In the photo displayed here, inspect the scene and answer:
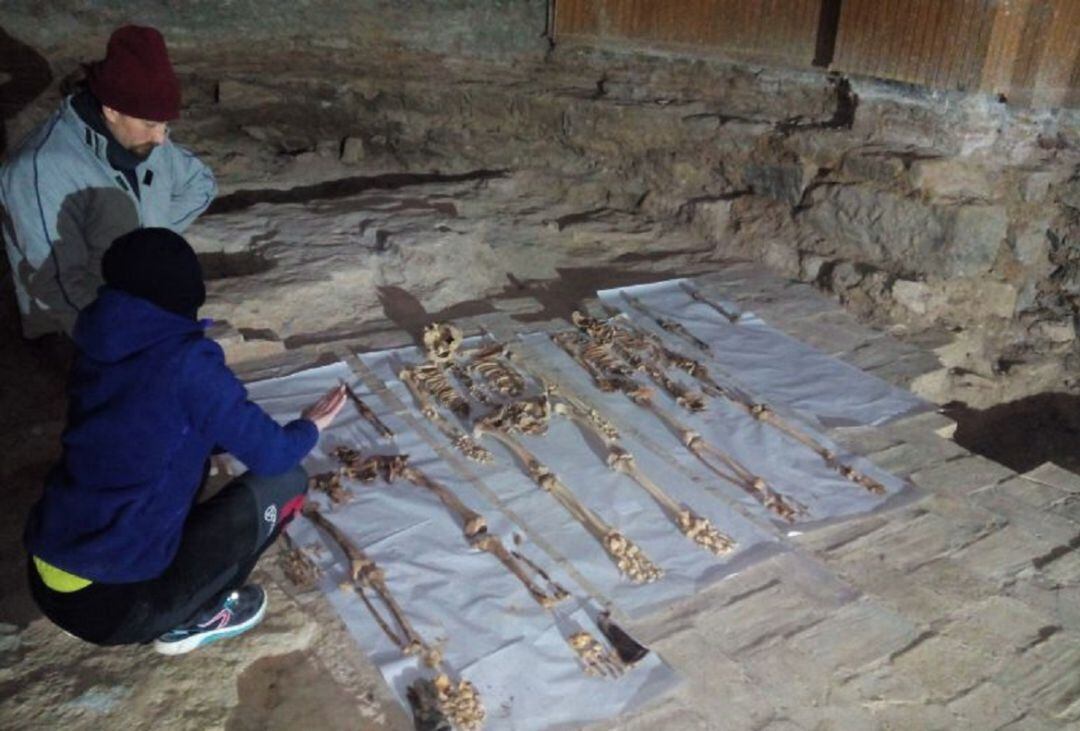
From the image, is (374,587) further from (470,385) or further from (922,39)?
(922,39)

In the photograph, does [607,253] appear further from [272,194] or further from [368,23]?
[368,23]

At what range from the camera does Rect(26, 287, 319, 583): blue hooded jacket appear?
8.38ft

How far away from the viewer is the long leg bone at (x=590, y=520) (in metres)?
3.68

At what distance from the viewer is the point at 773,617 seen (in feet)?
11.6

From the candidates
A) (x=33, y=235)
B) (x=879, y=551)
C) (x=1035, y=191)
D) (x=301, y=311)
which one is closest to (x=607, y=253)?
(x=301, y=311)

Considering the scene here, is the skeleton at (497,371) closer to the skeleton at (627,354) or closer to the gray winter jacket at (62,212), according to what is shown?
the skeleton at (627,354)

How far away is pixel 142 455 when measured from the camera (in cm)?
262

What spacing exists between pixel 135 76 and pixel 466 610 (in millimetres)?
2405

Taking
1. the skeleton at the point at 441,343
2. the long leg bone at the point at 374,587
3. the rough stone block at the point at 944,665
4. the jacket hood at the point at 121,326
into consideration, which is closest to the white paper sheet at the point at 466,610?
the long leg bone at the point at 374,587

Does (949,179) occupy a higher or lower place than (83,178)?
lower

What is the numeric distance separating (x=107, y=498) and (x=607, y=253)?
16.8ft

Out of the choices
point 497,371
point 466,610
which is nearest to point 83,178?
point 497,371

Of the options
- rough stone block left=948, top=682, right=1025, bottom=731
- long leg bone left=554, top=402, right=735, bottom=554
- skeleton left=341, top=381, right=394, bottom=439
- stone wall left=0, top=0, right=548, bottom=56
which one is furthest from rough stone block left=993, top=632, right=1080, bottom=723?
stone wall left=0, top=0, right=548, bottom=56

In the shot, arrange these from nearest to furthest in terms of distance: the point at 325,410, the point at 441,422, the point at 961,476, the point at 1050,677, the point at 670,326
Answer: the point at 325,410 < the point at 1050,677 < the point at 961,476 < the point at 441,422 < the point at 670,326
